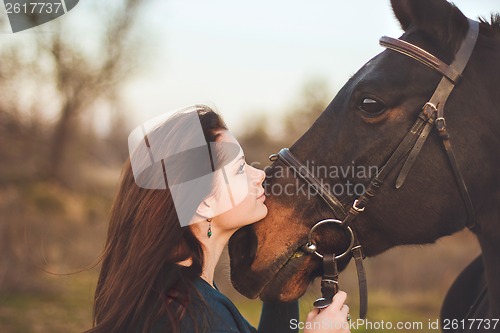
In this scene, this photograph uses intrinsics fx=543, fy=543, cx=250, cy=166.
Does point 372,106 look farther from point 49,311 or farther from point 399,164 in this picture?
point 49,311

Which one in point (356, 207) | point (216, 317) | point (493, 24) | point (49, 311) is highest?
point (493, 24)

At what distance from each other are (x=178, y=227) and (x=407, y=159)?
109cm

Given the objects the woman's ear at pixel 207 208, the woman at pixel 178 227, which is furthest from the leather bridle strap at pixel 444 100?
the woman's ear at pixel 207 208

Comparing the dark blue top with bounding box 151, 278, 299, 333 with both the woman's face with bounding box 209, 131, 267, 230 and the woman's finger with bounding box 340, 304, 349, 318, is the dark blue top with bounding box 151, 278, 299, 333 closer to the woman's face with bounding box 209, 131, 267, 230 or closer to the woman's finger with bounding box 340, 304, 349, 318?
the woman's face with bounding box 209, 131, 267, 230

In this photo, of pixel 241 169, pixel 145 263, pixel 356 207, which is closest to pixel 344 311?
pixel 356 207

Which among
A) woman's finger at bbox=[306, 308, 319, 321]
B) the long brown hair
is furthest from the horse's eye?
woman's finger at bbox=[306, 308, 319, 321]

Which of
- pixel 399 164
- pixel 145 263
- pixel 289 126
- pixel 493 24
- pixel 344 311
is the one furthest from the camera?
pixel 289 126

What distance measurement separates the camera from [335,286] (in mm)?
2617

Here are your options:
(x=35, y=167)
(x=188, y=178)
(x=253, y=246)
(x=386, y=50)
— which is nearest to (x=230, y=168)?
(x=188, y=178)

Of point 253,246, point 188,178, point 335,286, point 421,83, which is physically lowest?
point 335,286

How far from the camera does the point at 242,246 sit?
8.90ft

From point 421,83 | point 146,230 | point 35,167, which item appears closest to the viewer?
point 146,230

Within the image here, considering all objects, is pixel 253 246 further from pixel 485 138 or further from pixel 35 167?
pixel 35 167

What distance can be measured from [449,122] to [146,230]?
147 cm
